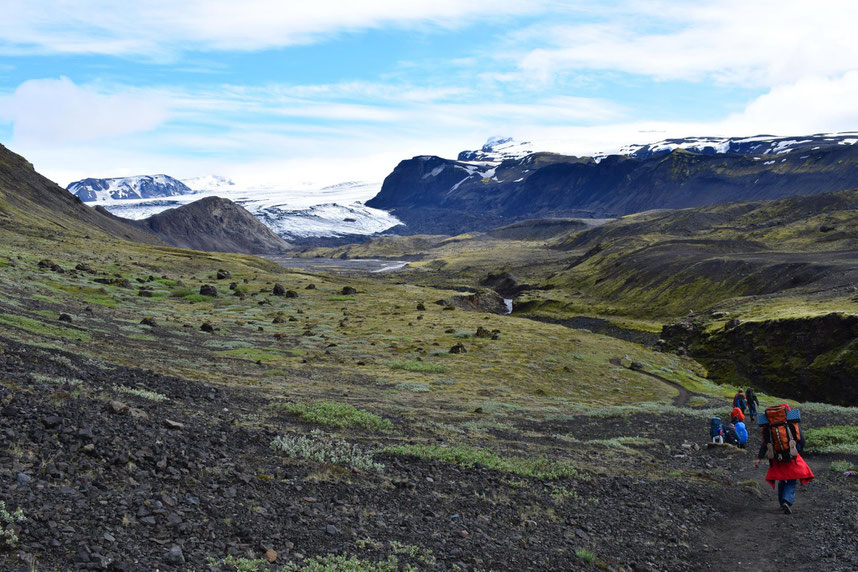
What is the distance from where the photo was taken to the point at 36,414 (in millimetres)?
12688

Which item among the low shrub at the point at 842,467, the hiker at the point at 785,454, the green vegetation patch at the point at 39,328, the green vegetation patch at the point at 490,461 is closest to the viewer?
the hiker at the point at 785,454

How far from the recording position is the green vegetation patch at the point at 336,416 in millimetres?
21047

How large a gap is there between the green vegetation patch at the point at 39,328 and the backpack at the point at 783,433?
2981 centimetres

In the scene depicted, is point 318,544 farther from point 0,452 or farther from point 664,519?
point 664,519

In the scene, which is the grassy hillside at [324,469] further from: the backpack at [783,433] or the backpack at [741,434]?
the backpack at [783,433]

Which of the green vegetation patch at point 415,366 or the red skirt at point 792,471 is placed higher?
the red skirt at point 792,471

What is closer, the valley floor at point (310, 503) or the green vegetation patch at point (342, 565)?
the valley floor at point (310, 503)

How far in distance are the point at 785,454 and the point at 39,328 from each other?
104ft

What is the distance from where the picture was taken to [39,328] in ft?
95.0

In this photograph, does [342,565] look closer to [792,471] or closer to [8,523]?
[8,523]

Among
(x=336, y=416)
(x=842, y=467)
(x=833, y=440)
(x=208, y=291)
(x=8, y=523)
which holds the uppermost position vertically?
(x=8, y=523)

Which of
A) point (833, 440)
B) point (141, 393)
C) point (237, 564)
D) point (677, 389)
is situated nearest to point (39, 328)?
point (141, 393)

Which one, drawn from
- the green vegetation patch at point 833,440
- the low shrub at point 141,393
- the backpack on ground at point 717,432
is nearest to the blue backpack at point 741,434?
the backpack on ground at point 717,432

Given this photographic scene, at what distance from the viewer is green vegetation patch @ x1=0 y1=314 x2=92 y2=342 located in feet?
90.8
